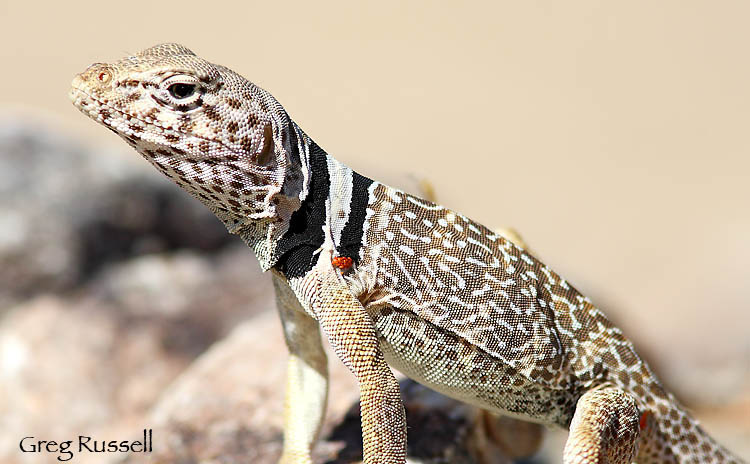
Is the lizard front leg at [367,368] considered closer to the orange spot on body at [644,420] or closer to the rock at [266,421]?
the rock at [266,421]

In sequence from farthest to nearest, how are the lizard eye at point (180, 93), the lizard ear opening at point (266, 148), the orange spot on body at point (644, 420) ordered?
1. the orange spot on body at point (644, 420)
2. the lizard ear opening at point (266, 148)
3. the lizard eye at point (180, 93)

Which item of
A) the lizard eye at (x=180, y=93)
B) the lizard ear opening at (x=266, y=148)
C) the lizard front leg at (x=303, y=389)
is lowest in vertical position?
the lizard front leg at (x=303, y=389)

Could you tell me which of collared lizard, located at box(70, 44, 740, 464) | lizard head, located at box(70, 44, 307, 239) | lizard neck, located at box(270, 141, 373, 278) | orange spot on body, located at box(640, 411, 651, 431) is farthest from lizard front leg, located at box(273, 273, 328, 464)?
orange spot on body, located at box(640, 411, 651, 431)

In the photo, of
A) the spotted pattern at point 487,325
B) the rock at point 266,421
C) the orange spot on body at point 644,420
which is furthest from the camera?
the rock at point 266,421

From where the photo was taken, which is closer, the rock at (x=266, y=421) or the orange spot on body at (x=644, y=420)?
the orange spot on body at (x=644, y=420)

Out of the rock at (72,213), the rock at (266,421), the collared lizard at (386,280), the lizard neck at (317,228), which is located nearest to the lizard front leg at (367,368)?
the collared lizard at (386,280)

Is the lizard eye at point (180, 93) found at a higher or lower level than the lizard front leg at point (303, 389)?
higher
